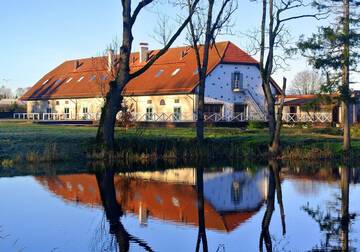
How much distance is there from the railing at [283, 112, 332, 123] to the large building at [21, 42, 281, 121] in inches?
88.6

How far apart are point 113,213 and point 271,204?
4358 millimetres

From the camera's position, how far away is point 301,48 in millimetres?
28062

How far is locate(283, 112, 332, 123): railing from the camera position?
51.7 meters

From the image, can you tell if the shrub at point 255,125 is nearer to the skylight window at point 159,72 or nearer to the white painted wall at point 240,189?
→ the skylight window at point 159,72

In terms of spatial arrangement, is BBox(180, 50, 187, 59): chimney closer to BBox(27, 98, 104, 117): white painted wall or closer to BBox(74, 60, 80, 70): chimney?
BBox(27, 98, 104, 117): white painted wall

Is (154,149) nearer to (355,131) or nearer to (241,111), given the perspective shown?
(355,131)

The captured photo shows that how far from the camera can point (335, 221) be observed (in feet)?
44.1

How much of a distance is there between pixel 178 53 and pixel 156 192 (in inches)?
1636

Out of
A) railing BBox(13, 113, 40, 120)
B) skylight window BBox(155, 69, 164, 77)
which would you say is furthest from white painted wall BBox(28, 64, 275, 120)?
railing BBox(13, 113, 40, 120)

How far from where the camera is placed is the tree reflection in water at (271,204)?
38.0 feet

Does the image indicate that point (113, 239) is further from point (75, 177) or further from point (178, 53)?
point (178, 53)

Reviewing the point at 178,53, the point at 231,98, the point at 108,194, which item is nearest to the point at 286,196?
the point at 108,194

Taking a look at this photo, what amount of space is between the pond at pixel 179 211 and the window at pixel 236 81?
3049cm

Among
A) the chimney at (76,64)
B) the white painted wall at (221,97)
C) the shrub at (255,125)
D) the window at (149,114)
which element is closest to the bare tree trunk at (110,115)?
the shrub at (255,125)
